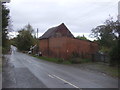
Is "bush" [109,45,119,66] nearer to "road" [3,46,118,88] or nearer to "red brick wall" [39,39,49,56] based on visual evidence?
"road" [3,46,118,88]

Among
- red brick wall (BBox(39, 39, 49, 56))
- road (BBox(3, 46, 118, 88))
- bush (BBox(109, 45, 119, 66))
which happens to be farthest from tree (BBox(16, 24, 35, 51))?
road (BBox(3, 46, 118, 88))

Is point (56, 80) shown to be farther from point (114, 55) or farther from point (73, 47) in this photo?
point (73, 47)

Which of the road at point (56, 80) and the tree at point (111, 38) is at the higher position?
the tree at point (111, 38)

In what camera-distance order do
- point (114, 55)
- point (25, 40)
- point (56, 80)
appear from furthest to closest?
point (25, 40) → point (114, 55) → point (56, 80)

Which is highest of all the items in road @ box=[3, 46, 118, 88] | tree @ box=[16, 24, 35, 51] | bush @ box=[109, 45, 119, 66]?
tree @ box=[16, 24, 35, 51]

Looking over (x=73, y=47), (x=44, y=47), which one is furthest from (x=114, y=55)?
(x=44, y=47)

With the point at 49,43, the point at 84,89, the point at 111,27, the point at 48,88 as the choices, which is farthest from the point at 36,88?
the point at 49,43

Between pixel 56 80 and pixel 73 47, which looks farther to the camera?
pixel 73 47

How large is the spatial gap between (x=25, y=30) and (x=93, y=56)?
78824mm

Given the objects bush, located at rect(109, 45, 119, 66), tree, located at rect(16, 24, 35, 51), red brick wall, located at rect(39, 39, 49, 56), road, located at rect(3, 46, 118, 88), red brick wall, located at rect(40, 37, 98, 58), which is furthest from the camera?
tree, located at rect(16, 24, 35, 51)

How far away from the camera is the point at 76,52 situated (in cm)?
4500

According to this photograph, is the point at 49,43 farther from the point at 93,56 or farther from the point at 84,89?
the point at 84,89

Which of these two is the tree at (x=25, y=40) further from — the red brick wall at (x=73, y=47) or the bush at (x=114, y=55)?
the bush at (x=114, y=55)

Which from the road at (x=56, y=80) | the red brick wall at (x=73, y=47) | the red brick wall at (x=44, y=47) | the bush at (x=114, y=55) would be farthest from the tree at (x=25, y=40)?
the road at (x=56, y=80)
